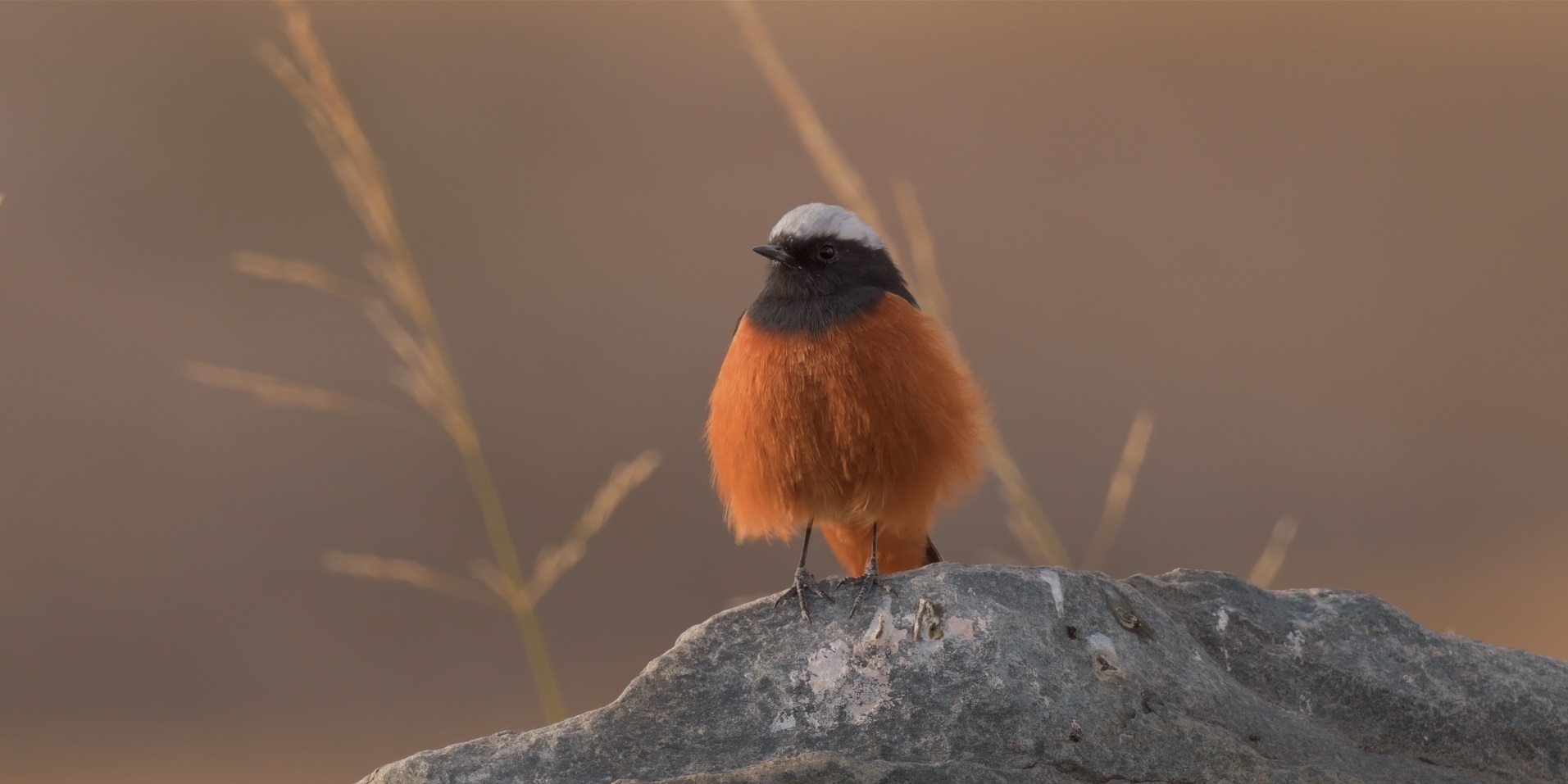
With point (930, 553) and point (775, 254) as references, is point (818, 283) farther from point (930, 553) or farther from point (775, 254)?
point (930, 553)

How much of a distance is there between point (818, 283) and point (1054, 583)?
1.67 m

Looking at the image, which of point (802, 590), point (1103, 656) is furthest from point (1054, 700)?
point (802, 590)

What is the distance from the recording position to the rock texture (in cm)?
311

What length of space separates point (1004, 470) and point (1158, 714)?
47.9 inches

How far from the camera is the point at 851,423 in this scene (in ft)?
14.8

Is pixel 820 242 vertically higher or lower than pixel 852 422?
higher

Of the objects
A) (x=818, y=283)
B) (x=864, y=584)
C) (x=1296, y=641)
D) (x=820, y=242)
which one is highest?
(x=820, y=242)

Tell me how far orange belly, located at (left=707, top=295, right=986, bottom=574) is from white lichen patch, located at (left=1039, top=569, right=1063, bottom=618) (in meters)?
1.02

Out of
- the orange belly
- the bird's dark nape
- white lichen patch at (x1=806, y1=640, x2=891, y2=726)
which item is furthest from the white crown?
white lichen patch at (x1=806, y1=640, x2=891, y2=726)

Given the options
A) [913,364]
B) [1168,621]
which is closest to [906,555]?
[913,364]

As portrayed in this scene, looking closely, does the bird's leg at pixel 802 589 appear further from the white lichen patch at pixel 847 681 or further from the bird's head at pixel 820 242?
the bird's head at pixel 820 242

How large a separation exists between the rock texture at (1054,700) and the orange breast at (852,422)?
88 cm

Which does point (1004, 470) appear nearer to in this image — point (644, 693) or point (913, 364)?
point (913, 364)

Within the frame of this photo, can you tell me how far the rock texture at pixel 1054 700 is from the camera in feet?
10.2
